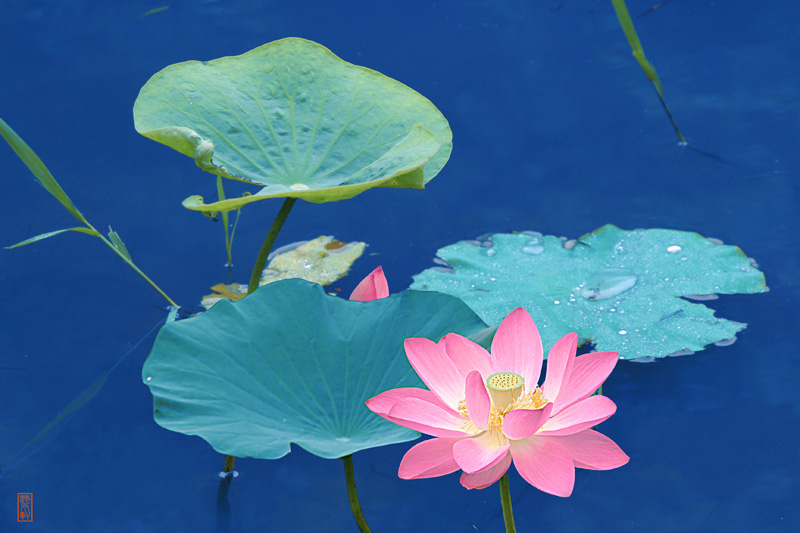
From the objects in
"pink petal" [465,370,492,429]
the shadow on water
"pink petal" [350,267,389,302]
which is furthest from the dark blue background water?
"pink petal" [465,370,492,429]

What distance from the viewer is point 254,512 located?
1048mm

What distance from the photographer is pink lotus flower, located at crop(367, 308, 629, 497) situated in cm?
68

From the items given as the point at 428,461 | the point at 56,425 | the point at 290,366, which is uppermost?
the point at 428,461

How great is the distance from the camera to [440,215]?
5.29ft

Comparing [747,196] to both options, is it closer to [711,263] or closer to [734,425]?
[711,263]

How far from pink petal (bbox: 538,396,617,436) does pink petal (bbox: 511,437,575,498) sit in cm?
1

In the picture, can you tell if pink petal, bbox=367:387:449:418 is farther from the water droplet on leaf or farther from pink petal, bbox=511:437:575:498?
the water droplet on leaf

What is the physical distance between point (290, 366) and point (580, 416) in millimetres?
421

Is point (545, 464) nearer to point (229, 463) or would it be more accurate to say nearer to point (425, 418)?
point (425, 418)

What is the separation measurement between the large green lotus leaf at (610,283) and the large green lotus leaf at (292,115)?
31cm

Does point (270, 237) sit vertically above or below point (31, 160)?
below

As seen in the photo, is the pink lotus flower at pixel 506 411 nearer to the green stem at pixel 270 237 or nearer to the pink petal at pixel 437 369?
the pink petal at pixel 437 369

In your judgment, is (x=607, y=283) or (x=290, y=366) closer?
(x=290, y=366)

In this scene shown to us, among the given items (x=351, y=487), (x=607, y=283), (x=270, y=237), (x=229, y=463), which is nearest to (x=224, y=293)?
(x=270, y=237)
